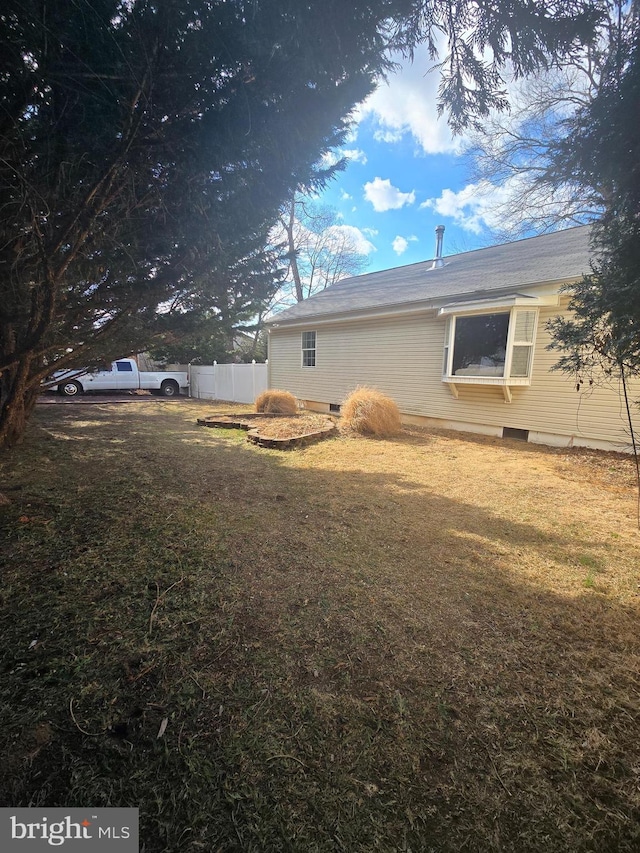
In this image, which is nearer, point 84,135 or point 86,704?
point 86,704

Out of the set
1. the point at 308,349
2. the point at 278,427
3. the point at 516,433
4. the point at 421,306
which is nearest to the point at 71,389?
the point at 308,349

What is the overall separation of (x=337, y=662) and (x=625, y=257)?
10.0ft

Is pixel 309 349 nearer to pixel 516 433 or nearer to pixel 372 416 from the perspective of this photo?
pixel 372 416

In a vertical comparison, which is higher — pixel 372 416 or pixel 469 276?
pixel 469 276

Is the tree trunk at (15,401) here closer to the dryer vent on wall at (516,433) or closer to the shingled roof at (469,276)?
the shingled roof at (469,276)

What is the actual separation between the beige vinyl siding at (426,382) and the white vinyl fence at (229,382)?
2.71 ft

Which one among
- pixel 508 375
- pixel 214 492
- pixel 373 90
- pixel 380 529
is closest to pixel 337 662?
pixel 380 529

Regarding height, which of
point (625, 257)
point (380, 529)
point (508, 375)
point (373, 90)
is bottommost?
point (380, 529)

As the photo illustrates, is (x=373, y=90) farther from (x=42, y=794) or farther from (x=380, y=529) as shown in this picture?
(x=42, y=794)

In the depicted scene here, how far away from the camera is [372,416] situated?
717cm

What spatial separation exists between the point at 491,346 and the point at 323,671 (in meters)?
6.92

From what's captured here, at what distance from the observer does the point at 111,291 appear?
3.84m

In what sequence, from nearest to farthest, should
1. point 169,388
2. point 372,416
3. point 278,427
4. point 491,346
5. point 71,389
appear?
point 491,346
point 372,416
point 278,427
point 71,389
point 169,388

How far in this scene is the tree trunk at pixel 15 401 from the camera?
167 inches
